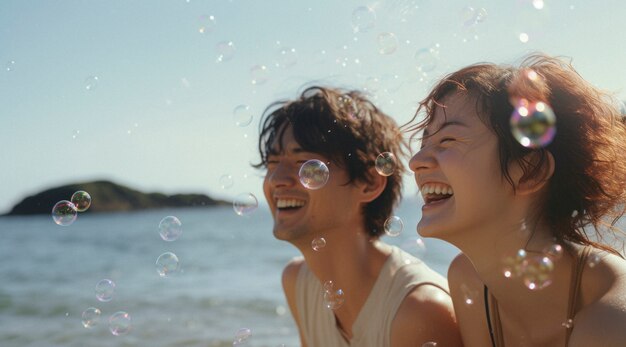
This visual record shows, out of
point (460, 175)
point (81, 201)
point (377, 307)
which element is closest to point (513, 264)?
point (460, 175)

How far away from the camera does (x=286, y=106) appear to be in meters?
3.97

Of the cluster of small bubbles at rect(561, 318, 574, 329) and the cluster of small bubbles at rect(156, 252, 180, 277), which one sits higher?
the cluster of small bubbles at rect(561, 318, 574, 329)

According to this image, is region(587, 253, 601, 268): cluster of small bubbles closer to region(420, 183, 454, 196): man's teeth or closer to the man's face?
region(420, 183, 454, 196): man's teeth

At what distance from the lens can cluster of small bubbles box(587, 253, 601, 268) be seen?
2336mm

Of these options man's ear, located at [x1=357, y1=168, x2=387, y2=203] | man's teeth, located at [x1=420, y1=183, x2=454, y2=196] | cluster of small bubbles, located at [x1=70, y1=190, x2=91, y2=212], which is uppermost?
man's teeth, located at [x1=420, y1=183, x2=454, y2=196]

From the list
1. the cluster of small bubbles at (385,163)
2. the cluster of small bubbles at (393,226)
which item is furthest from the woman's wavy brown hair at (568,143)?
the cluster of small bubbles at (393,226)

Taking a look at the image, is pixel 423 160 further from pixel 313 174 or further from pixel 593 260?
pixel 313 174

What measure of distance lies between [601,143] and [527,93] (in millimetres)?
352

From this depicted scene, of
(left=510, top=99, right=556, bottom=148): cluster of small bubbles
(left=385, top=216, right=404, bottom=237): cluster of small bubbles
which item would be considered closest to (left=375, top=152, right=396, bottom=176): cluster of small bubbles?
(left=385, top=216, right=404, bottom=237): cluster of small bubbles

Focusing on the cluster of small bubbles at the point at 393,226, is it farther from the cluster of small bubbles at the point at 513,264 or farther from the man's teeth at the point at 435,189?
the cluster of small bubbles at the point at 513,264

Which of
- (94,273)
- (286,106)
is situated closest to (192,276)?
(94,273)

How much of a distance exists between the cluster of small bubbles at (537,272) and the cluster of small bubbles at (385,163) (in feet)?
4.33

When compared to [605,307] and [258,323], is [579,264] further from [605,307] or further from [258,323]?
[258,323]

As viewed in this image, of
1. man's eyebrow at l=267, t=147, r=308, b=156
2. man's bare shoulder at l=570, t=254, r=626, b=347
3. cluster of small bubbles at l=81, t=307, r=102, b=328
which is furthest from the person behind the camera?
cluster of small bubbles at l=81, t=307, r=102, b=328
